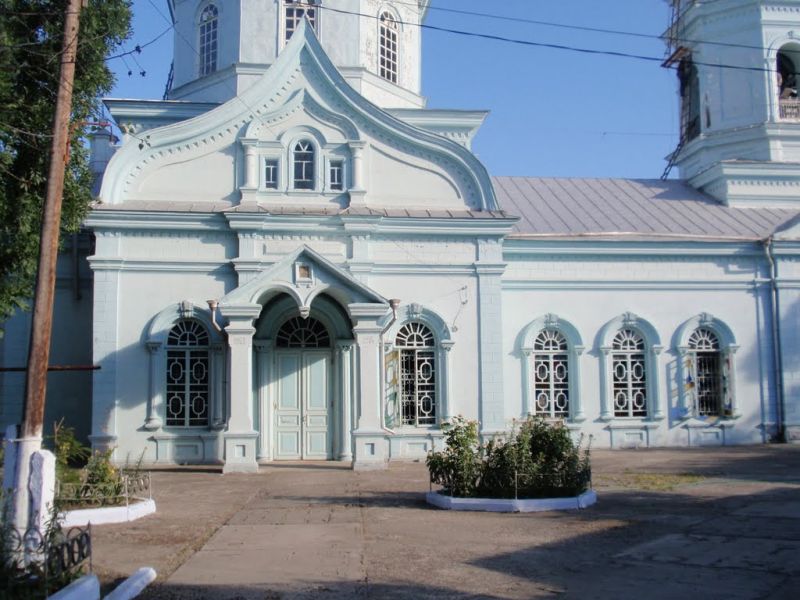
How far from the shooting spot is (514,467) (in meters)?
10.4

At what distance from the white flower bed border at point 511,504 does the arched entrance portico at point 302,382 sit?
5791 millimetres

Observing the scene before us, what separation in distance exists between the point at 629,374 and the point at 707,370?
1.85 m

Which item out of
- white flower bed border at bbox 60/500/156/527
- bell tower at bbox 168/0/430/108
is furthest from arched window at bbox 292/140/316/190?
white flower bed border at bbox 60/500/156/527

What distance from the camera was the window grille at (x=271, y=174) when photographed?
1642 cm

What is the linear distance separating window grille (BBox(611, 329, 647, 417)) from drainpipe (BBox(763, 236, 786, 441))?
120 inches

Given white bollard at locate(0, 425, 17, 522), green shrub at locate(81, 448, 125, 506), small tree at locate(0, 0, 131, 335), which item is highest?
small tree at locate(0, 0, 131, 335)

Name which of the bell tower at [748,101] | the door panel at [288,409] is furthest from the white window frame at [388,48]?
the bell tower at [748,101]

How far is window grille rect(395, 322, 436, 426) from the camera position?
16531 millimetres

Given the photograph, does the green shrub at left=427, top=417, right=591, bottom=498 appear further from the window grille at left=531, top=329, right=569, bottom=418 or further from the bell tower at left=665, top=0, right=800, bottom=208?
the bell tower at left=665, top=0, right=800, bottom=208

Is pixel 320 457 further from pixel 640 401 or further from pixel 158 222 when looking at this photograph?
pixel 640 401

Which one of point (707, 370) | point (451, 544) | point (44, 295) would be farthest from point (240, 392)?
point (707, 370)

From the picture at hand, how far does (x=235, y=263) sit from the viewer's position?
15812mm

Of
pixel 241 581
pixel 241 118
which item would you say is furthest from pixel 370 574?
pixel 241 118

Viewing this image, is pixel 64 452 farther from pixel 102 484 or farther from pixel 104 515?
pixel 104 515
